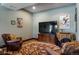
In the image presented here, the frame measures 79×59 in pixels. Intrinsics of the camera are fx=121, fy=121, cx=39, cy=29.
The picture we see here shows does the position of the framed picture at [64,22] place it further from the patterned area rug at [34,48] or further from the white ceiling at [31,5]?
the patterned area rug at [34,48]

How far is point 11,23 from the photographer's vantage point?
1901 mm

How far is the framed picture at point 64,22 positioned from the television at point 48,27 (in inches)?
3.3

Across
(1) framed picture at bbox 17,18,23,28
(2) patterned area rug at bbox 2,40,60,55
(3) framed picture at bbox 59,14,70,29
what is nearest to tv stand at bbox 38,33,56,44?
(2) patterned area rug at bbox 2,40,60,55

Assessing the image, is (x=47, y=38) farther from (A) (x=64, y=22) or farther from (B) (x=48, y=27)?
(A) (x=64, y=22)

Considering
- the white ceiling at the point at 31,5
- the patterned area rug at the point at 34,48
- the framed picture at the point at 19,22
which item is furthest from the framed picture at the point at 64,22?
the framed picture at the point at 19,22

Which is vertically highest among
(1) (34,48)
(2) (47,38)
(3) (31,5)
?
(3) (31,5)

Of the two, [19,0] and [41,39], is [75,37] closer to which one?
[41,39]

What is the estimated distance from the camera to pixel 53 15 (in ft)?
6.29

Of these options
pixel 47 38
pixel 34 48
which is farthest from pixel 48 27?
pixel 34 48

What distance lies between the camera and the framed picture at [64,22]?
1.84 meters

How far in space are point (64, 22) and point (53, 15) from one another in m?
0.21

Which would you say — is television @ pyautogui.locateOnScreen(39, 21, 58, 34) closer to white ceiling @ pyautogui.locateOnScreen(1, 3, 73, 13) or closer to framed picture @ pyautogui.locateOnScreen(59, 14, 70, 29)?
framed picture @ pyautogui.locateOnScreen(59, 14, 70, 29)

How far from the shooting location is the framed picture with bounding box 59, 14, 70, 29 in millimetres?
1845

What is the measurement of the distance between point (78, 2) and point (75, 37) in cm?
54
